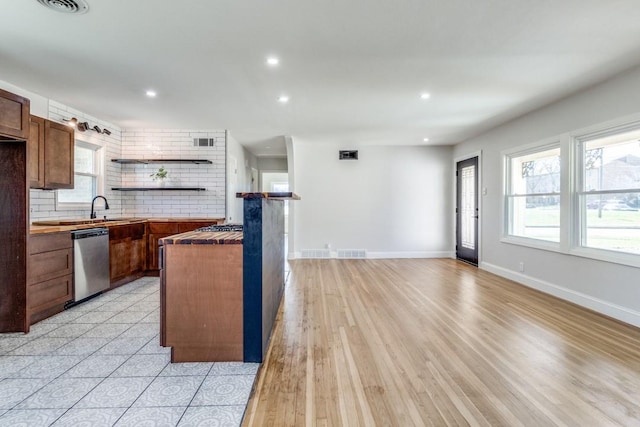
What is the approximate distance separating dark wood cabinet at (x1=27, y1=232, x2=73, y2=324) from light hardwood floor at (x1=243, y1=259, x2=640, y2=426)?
233 cm

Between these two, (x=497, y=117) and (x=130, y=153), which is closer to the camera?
(x=497, y=117)

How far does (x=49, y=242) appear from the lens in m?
2.97

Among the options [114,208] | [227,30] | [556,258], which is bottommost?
[556,258]

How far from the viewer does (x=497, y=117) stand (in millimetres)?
4457

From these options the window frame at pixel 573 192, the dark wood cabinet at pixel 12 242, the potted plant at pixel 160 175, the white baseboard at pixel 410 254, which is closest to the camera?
the dark wood cabinet at pixel 12 242

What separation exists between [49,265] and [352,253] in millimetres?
4908

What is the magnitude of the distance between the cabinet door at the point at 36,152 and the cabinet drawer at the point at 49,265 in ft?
2.63

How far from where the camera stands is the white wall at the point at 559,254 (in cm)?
297

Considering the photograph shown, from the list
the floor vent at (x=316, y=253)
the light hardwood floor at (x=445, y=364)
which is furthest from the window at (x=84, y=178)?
the floor vent at (x=316, y=253)

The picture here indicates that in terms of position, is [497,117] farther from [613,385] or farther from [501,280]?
[613,385]

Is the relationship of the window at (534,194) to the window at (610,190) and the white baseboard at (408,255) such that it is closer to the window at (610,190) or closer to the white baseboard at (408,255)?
the window at (610,190)

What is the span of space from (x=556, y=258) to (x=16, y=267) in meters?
5.89

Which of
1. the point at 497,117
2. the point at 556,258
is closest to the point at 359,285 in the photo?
the point at 556,258

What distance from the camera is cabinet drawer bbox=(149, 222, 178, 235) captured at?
15.0 ft
